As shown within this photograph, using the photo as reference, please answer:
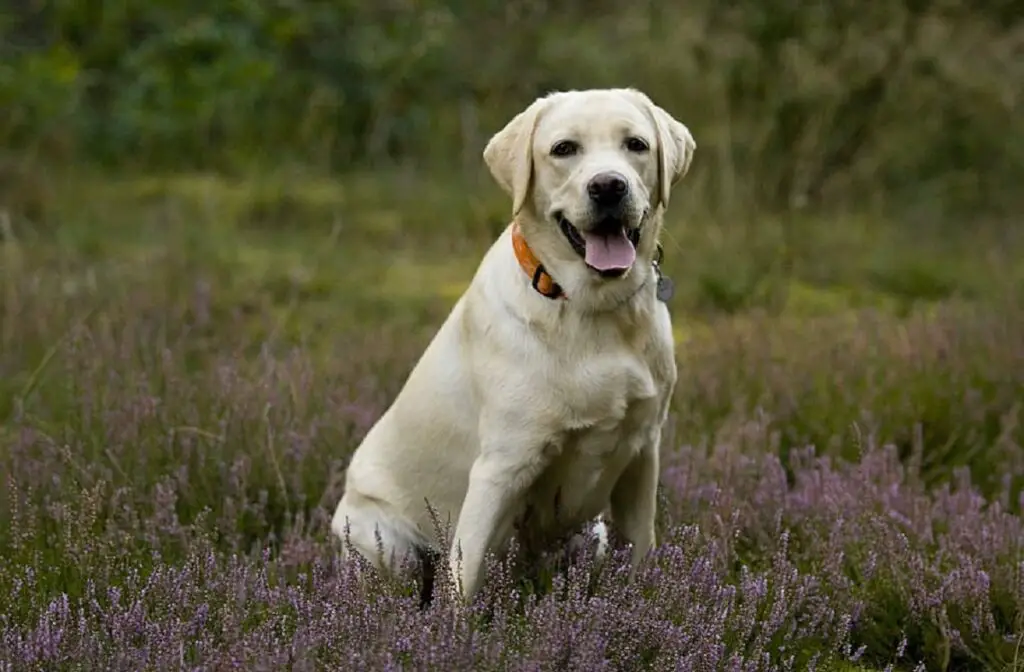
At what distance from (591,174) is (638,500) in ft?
2.86

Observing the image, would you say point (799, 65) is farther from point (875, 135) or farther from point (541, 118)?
point (541, 118)

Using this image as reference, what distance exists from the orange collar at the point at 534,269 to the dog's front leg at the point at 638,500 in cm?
44

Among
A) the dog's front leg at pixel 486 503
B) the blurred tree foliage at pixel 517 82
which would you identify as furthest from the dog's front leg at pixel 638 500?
the blurred tree foliage at pixel 517 82

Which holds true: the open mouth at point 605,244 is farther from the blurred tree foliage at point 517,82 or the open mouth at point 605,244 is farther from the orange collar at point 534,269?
the blurred tree foliage at point 517,82

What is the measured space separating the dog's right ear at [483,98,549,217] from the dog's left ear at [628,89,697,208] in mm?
270

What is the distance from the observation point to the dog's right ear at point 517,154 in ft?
10.9

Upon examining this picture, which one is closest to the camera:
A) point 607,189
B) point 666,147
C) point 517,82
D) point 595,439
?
point 607,189

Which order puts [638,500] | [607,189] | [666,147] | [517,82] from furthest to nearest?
1. [517,82]
2. [638,500]
3. [666,147]
4. [607,189]

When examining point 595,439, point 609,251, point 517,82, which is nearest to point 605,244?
point 609,251

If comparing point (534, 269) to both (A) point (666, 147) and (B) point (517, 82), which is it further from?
(B) point (517, 82)

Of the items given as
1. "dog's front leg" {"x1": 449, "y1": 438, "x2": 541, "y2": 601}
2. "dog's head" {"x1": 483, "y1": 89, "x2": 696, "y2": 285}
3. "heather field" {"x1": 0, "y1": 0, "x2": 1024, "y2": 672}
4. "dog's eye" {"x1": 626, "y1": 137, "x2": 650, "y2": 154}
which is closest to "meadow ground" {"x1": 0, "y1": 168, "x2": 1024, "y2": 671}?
"heather field" {"x1": 0, "y1": 0, "x2": 1024, "y2": 672}

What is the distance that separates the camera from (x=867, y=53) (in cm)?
844

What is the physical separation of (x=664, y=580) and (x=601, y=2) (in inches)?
329

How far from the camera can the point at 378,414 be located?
467cm
